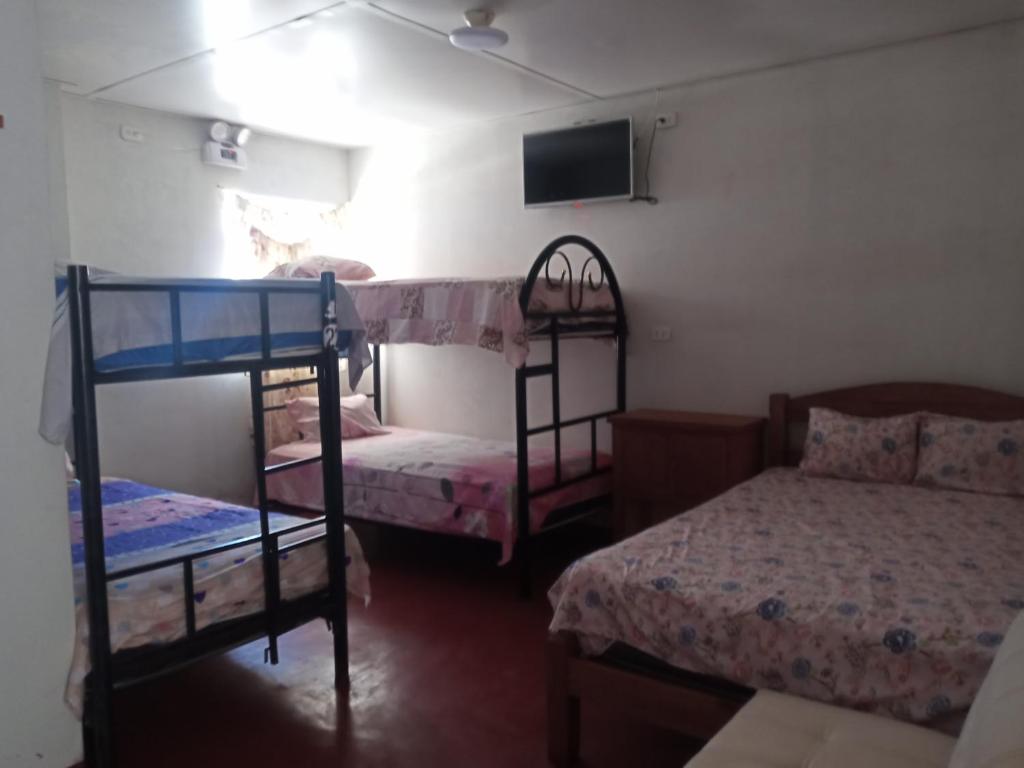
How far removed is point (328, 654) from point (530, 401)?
2.18 m

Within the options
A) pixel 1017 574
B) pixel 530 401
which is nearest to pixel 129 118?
pixel 530 401

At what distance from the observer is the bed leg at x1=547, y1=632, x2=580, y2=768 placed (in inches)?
90.9

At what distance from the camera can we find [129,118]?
439 cm

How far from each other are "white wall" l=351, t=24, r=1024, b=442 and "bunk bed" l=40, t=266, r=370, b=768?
2.04 m

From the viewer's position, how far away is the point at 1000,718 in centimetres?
121

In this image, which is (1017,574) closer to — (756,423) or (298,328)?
(756,423)

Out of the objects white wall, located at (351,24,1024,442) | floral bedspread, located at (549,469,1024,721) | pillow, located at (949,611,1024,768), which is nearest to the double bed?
floral bedspread, located at (549,469,1024,721)

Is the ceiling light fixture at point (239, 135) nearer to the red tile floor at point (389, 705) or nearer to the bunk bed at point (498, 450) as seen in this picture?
the bunk bed at point (498, 450)

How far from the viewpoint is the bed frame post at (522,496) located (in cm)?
364

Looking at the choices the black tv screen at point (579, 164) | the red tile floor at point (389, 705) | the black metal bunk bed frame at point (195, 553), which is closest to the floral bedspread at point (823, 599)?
the red tile floor at point (389, 705)

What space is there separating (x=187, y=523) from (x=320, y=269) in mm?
2289

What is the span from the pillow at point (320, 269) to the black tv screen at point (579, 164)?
1.21 m

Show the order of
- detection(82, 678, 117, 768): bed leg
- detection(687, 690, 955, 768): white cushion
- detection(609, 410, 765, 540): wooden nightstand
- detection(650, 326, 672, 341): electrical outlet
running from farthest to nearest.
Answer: detection(650, 326, 672, 341): electrical outlet → detection(609, 410, 765, 540): wooden nightstand → detection(82, 678, 117, 768): bed leg → detection(687, 690, 955, 768): white cushion

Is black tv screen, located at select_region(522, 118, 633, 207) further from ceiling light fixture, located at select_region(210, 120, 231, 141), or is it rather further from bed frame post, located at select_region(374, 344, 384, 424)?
ceiling light fixture, located at select_region(210, 120, 231, 141)
